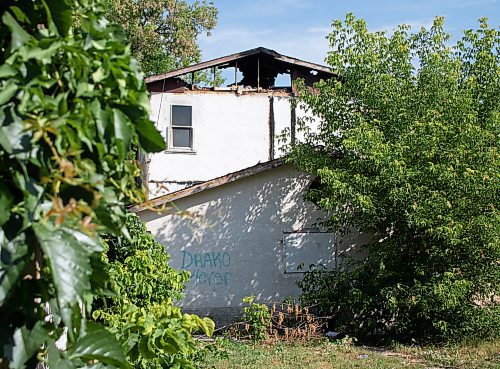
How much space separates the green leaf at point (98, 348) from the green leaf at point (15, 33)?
83 centimetres

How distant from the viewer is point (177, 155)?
19828 millimetres

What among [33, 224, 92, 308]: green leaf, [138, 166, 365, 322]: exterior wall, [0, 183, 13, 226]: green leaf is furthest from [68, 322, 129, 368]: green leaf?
[138, 166, 365, 322]: exterior wall

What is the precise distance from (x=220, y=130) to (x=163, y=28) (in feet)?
50.0

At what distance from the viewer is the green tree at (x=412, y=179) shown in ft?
43.3

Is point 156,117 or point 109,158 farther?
point 156,117

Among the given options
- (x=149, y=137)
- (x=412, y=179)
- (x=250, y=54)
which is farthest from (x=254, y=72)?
(x=149, y=137)

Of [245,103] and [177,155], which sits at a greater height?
[245,103]

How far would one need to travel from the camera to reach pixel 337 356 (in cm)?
1233

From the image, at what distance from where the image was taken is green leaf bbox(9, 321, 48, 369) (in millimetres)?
1857

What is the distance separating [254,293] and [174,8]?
2033 centimetres

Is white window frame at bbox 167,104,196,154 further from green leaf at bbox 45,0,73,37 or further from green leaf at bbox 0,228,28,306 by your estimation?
green leaf at bbox 0,228,28,306

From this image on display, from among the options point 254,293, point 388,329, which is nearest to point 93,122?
point 388,329

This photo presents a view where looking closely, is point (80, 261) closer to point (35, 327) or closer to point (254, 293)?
point (35, 327)

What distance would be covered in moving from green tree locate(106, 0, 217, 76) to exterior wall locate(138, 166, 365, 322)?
16.9 meters
